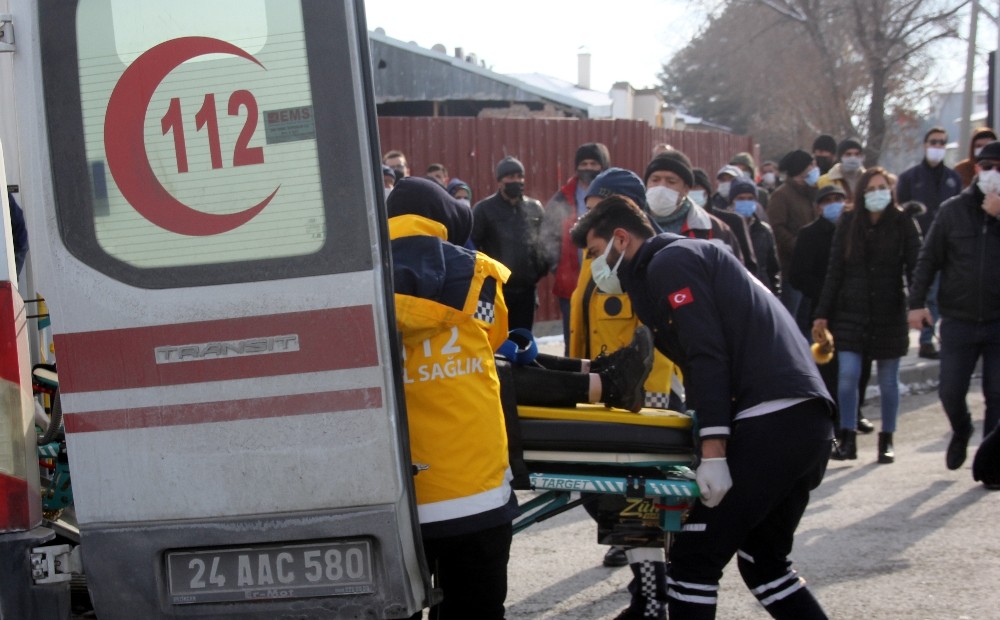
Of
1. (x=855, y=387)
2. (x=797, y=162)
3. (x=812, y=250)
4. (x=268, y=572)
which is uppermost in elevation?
(x=797, y=162)

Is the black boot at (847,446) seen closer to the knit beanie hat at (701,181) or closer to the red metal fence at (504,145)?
the knit beanie hat at (701,181)

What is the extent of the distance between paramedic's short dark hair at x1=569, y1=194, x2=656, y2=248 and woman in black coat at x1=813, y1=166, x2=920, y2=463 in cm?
386

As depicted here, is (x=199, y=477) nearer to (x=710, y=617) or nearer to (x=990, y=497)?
(x=710, y=617)

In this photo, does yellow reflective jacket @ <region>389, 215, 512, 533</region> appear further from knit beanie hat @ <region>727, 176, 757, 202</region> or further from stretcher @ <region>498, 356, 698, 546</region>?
knit beanie hat @ <region>727, 176, 757, 202</region>

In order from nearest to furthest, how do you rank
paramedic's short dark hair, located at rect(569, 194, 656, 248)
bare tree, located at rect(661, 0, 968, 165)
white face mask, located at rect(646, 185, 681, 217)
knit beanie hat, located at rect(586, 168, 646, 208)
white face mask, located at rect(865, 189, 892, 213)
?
1. paramedic's short dark hair, located at rect(569, 194, 656, 248)
2. knit beanie hat, located at rect(586, 168, 646, 208)
3. white face mask, located at rect(646, 185, 681, 217)
4. white face mask, located at rect(865, 189, 892, 213)
5. bare tree, located at rect(661, 0, 968, 165)

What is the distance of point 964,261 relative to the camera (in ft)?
22.8

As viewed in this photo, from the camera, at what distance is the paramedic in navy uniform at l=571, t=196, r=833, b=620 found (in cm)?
367

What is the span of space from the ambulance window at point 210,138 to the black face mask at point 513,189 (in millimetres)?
5956

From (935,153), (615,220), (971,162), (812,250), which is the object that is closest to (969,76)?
(935,153)

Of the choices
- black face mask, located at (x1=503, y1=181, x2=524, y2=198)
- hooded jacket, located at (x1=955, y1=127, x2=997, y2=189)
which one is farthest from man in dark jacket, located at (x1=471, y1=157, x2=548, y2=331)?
hooded jacket, located at (x1=955, y1=127, x2=997, y2=189)

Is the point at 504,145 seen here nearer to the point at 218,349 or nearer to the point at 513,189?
the point at 513,189

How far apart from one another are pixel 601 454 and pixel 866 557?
2.48 meters

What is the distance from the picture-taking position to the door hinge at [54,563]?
324cm

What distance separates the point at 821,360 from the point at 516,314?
8.89 ft
